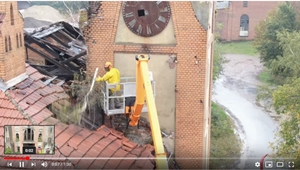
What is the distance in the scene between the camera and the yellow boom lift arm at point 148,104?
3.62 meters

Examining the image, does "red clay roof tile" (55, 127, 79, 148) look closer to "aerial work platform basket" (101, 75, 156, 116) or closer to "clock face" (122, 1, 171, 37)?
"aerial work platform basket" (101, 75, 156, 116)

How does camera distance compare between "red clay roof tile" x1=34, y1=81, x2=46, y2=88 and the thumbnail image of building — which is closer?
the thumbnail image of building

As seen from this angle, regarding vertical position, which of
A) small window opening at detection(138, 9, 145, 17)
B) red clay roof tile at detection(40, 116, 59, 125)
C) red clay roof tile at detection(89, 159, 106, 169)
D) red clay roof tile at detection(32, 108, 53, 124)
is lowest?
red clay roof tile at detection(89, 159, 106, 169)

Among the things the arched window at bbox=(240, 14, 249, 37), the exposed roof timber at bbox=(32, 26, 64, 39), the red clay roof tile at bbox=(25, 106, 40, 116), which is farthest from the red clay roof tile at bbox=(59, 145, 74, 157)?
the arched window at bbox=(240, 14, 249, 37)

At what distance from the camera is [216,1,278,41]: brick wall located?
19359 mm

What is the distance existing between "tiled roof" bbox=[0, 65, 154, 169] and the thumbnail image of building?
0.07 metres

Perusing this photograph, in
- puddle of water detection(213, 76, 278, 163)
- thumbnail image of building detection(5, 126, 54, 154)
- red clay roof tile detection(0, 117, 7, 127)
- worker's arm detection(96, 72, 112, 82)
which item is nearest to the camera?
thumbnail image of building detection(5, 126, 54, 154)

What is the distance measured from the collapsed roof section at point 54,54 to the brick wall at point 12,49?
3.08 ft

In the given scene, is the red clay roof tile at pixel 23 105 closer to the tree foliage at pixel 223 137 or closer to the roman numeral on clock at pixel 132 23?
the roman numeral on clock at pixel 132 23

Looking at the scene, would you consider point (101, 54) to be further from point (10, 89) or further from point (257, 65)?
point (257, 65)

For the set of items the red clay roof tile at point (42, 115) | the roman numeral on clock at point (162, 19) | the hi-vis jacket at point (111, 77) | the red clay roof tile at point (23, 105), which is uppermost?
the roman numeral on clock at point (162, 19)

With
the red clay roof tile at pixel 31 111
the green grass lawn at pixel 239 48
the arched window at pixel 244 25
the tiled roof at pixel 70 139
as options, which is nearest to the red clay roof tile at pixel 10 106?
the tiled roof at pixel 70 139

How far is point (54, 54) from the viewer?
6227 mm

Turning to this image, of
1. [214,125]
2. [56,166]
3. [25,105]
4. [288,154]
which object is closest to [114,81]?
[25,105]
